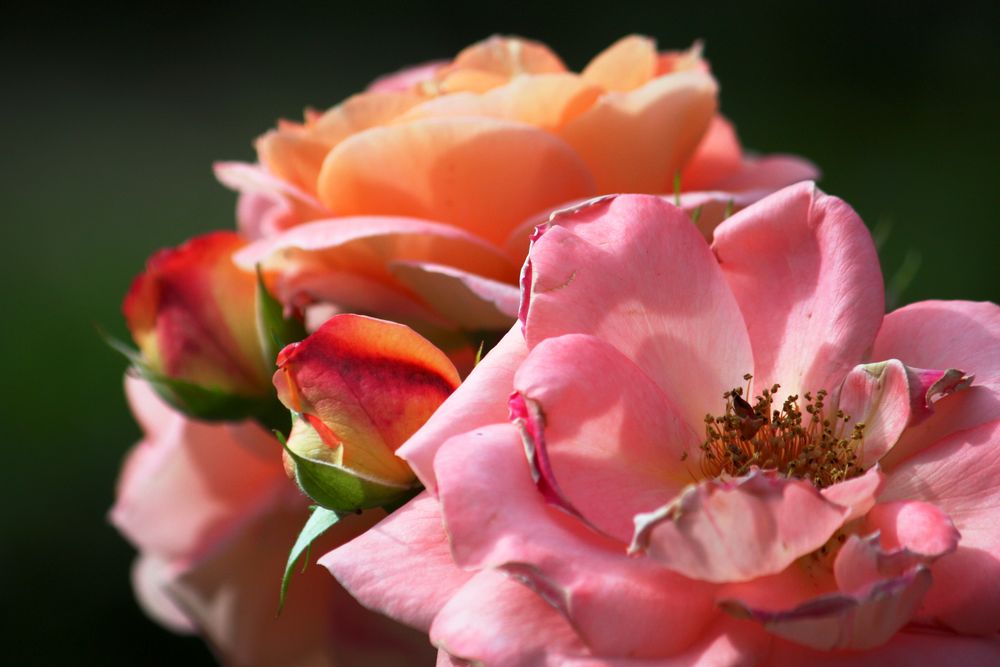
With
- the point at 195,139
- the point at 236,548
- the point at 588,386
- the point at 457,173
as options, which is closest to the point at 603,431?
the point at 588,386

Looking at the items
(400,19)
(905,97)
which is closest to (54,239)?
(400,19)

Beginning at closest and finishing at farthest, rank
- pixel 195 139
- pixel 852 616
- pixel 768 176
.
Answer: pixel 852 616 → pixel 768 176 → pixel 195 139

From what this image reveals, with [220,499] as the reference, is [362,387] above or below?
above

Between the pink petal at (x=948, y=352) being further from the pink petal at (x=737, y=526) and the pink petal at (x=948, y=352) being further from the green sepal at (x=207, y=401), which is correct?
the green sepal at (x=207, y=401)

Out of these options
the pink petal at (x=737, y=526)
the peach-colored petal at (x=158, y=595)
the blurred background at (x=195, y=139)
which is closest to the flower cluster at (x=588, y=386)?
the pink petal at (x=737, y=526)

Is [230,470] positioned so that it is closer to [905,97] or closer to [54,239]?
[54,239]

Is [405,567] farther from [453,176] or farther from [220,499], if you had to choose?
[220,499]

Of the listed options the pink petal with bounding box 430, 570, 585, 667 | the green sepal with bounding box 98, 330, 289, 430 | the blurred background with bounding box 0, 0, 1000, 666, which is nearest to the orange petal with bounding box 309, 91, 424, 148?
the green sepal with bounding box 98, 330, 289, 430

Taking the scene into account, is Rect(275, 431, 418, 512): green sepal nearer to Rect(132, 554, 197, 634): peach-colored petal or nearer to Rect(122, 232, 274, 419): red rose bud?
Rect(122, 232, 274, 419): red rose bud
